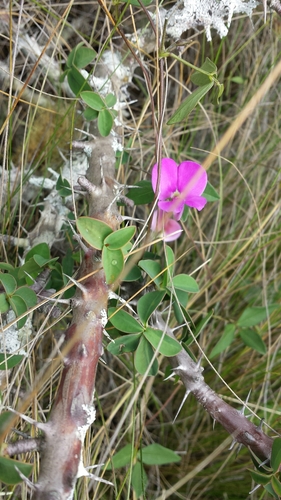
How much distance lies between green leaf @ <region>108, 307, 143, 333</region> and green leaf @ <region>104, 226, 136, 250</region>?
13 centimetres

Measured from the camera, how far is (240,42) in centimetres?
125

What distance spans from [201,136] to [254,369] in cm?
64

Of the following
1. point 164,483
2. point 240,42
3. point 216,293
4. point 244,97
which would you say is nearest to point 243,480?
point 164,483

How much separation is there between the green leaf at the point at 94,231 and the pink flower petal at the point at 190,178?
197 millimetres

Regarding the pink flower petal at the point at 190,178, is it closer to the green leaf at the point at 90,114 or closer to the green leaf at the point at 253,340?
the green leaf at the point at 90,114

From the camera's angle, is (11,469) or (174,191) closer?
(11,469)

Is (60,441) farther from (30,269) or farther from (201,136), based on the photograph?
(201,136)

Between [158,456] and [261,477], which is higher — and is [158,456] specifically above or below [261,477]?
below

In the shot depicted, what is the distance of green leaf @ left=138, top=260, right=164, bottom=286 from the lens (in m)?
0.72

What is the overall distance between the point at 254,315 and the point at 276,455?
1.38 feet

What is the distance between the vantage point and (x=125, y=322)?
0.70 metres

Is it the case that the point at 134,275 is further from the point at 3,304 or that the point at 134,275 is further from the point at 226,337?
the point at 226,337

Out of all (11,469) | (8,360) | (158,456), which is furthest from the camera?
(158,456)

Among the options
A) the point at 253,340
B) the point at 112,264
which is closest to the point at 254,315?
the point at 253,340
